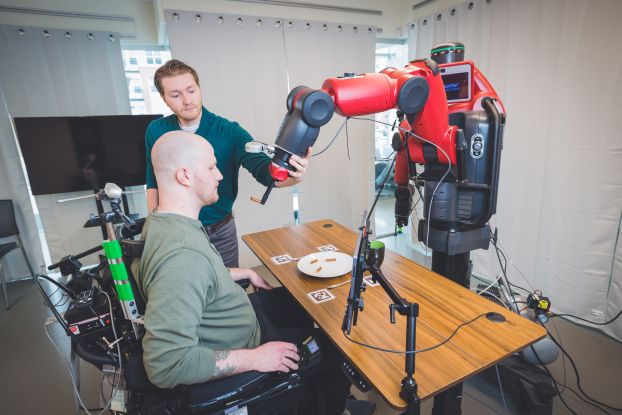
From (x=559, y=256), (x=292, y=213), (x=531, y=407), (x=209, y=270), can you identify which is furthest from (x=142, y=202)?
(x=559, y=256)

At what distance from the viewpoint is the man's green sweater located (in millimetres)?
829

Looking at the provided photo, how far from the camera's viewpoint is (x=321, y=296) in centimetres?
125

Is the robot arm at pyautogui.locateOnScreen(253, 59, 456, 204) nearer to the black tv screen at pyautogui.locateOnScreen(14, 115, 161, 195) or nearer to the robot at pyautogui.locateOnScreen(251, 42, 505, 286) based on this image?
the robot at pyautogui.locateOnScreen(251, 42, 505, 286)

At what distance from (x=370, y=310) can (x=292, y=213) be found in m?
2.29

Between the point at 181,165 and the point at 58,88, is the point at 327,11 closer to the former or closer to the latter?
the point at 58,88

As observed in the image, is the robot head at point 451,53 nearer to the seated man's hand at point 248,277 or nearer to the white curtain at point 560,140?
the white curtain at point 560,140

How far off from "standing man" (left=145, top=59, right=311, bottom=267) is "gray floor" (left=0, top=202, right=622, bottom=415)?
101 centimetres

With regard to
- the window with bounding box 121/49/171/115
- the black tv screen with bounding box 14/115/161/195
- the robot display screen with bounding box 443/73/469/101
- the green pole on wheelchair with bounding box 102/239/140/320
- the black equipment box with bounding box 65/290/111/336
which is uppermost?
the window with bounding box 121/49/171/115

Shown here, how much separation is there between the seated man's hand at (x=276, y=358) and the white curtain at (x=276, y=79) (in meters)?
2.24

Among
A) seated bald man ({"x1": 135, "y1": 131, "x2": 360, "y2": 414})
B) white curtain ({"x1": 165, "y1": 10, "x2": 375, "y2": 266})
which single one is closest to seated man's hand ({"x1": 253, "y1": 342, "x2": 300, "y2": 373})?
seated bald man ({"x1": 135, "y1": 131, "x2": 360, "y2": 414})

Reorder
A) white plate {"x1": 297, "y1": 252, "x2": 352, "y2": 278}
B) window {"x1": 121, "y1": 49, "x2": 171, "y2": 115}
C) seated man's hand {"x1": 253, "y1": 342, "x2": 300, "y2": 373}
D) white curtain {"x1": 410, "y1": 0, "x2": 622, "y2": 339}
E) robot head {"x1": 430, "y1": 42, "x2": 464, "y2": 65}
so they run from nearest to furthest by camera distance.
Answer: seated man's hand {"x1": 253, "y1": 342, "x2": 300, "y2": 373}
white plate {"x1": 297, "y1": 252, "x2": 352, "y2": 278}
robot head {"x1": 430, "y1": 42, "x2": 464, "y2": 65}
white curtain {"x1": 410, "y1": 0, "x2": 622, "y2": 339}
window {"x1": 121, "y1": 49, "x2": 171, "y2": 115}

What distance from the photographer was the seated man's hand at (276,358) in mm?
990

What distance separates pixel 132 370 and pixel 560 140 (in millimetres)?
2680

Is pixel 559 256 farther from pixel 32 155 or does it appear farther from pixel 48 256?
pixel 48 256
